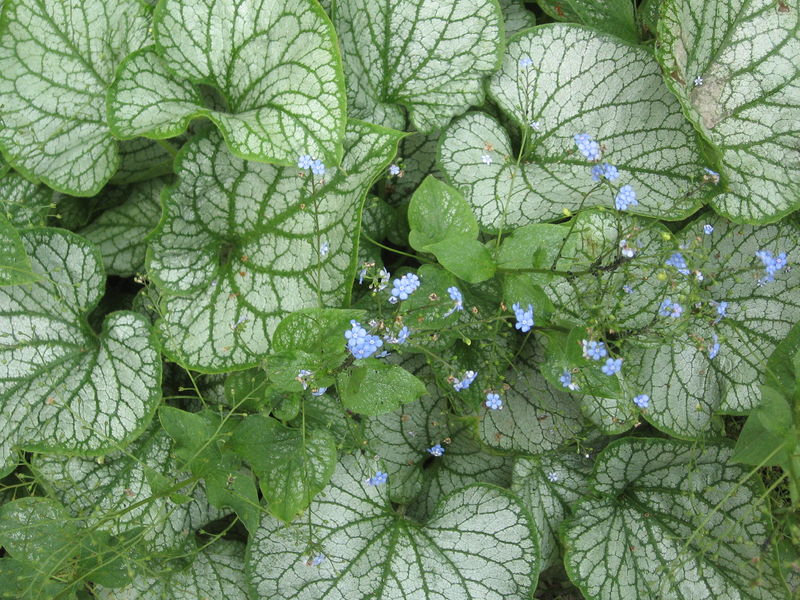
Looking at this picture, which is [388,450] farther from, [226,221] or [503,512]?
[226,221]

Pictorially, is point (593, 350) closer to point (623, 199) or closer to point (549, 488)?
point (623, 199)

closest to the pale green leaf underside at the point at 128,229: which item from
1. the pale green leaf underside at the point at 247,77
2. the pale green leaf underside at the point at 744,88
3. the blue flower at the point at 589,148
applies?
the pale green leaf underside at the point at 247,77

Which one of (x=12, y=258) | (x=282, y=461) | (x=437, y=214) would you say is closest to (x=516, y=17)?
(x=437, y=214)

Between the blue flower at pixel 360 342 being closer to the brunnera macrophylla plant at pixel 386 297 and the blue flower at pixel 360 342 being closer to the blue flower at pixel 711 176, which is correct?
the brunnera macrophylla plant at pixel 386 297

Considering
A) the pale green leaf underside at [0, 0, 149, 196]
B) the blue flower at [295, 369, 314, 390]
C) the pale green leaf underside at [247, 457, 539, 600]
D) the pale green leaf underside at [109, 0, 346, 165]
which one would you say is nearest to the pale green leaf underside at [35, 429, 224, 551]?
the pale green leaf underside at [247, 457, 539, 600]

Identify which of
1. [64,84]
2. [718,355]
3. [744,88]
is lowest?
[718,355]

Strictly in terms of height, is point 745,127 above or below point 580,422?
above

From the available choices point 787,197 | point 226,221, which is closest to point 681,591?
point 787,197
